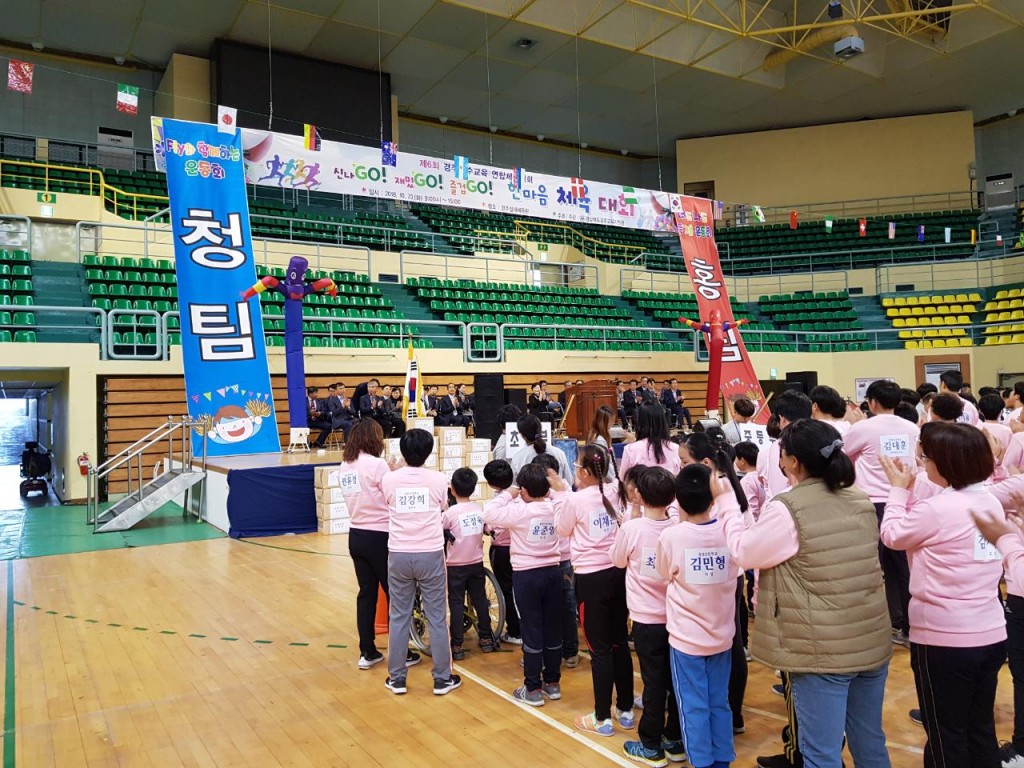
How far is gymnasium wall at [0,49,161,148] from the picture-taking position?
17.0 metres

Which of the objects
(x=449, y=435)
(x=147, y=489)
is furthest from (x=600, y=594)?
(x=147, y=489)

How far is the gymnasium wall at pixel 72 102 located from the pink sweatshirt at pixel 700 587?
18.3 m

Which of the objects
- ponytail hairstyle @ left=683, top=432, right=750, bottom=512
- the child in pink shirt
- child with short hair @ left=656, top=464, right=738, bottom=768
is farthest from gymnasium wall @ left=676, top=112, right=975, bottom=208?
child with short hair @ left=656, top=464, right=738, bottom=768

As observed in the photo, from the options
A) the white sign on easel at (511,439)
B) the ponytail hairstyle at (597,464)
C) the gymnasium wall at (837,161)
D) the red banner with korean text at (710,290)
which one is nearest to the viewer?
the ponytail hairstyle at (597,464)

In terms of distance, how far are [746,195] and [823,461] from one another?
77.1 ft

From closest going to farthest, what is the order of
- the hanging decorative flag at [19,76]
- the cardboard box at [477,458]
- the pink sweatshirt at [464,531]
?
the pink sweatshirt at [464,531] → the cardboard box at [477,458] → the hanging decorative flag at [19,76]

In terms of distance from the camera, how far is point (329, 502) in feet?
26.9

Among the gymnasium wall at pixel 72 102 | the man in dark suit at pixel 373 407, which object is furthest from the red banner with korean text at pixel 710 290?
the gymnasium wall at pixel 72 102

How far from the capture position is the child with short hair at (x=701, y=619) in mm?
2682

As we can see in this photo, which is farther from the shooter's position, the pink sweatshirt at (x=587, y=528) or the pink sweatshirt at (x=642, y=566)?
the pink sweatshirt at (x=587, y=528)

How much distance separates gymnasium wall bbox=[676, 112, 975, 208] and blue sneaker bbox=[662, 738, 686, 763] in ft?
75.9

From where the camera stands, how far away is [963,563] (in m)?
2.29

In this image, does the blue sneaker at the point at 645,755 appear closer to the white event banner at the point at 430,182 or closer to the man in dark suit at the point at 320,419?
the man in dark suit at the point at 320,419

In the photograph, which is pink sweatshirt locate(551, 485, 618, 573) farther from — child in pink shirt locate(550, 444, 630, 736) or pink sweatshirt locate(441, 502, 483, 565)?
pink sweatshirt locate(441, 502, 483, 565)
